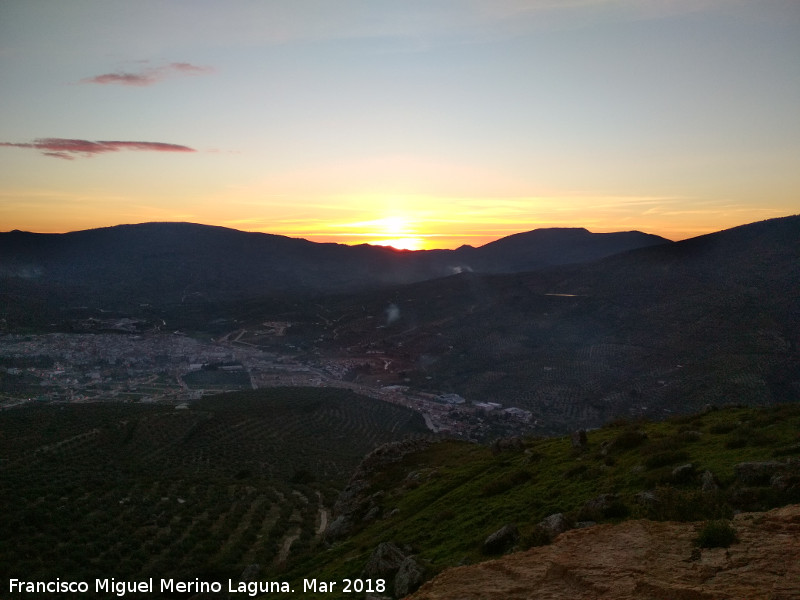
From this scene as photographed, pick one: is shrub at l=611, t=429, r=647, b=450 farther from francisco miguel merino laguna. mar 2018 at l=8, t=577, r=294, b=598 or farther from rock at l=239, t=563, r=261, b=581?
rock at l=239, t=563, r=261, b=581

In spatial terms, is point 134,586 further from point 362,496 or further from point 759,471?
point 759,471

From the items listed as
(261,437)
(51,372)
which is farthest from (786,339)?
(51,372)

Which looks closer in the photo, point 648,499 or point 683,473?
point 648,499

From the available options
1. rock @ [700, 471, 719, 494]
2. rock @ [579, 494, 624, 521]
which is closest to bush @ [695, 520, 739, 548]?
rock @ [700, 471, 719, 494]

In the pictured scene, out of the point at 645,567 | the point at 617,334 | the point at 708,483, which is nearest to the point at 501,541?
the point at 645,567

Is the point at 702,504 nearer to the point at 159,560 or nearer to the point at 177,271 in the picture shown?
the point at 159,560
